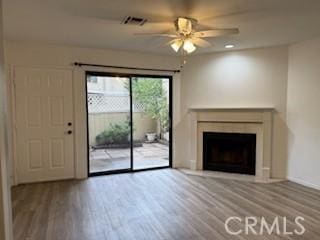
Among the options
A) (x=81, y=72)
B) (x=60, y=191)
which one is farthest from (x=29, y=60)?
(x=60, y=191)

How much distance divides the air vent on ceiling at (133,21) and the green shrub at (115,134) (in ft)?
7.88

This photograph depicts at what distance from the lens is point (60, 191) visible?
410cm

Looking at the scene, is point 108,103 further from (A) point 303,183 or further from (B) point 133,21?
(A) point 303,183

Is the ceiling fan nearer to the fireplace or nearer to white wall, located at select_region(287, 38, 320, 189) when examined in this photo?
white wall, located at select_region(287, 38, 320, 189)

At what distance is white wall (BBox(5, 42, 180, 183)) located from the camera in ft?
14.2

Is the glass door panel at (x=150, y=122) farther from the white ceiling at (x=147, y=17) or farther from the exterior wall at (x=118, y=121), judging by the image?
the white ceiling at (x=147, y=17)

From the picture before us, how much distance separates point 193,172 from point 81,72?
2977mm

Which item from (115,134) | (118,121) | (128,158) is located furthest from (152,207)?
(118,121)

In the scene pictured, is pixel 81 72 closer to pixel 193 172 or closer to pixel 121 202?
pixel 121 202

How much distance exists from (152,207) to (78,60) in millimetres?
2969

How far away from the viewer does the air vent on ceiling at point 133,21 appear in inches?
122

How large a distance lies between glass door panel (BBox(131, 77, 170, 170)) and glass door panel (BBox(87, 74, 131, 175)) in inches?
7.9

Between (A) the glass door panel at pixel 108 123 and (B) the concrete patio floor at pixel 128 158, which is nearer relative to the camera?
(A) the glass door panel at pixel 108 123

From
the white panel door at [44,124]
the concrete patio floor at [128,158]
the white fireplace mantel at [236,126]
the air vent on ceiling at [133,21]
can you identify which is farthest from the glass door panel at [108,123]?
the air vent on ceiling at [133,21]
